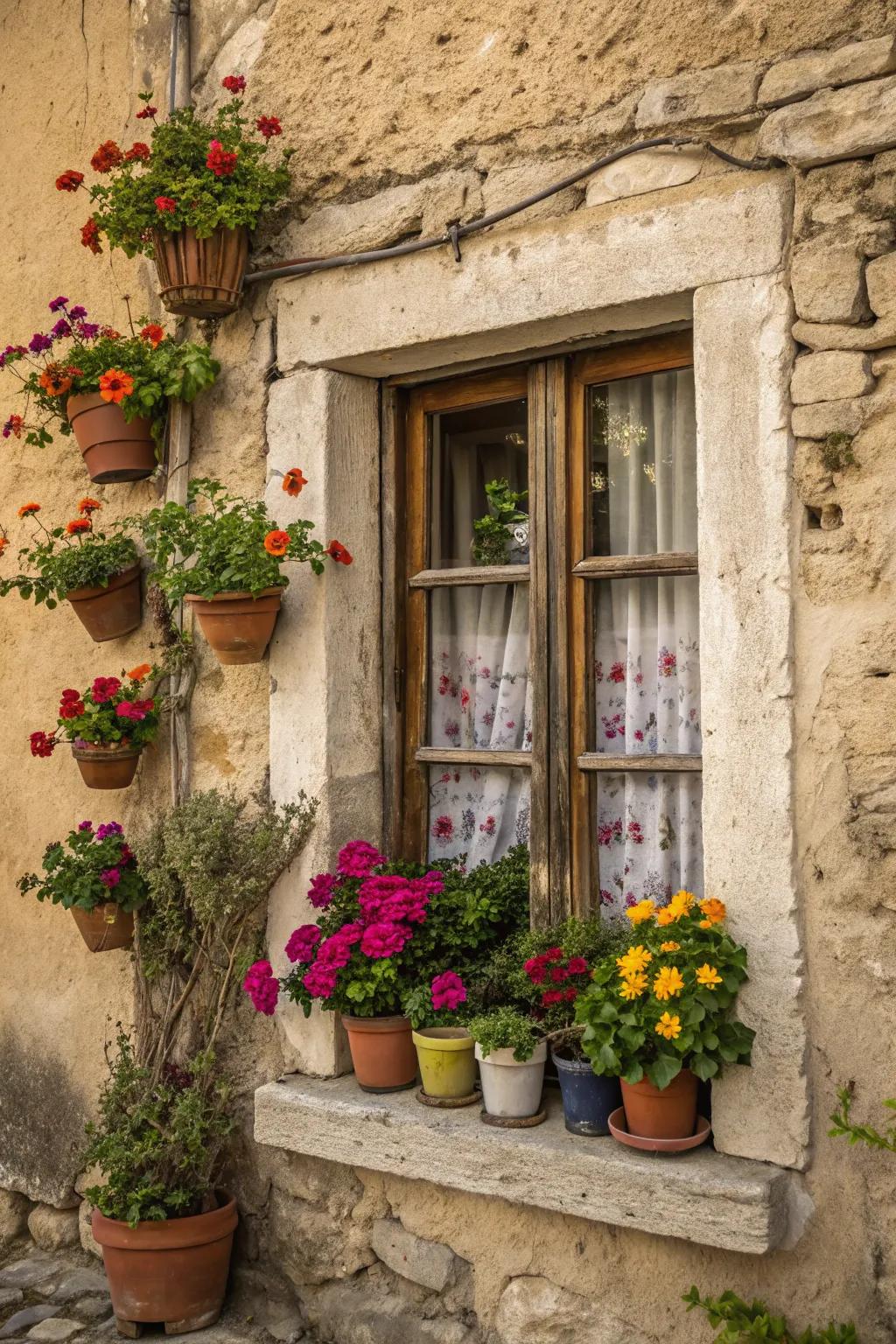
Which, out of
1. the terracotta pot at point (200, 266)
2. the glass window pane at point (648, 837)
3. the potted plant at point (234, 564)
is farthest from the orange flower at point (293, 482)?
the glass window pane at point (648, 837)

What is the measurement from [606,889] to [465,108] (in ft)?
6.38

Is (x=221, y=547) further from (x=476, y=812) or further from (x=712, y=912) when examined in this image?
(x=712, y=912)

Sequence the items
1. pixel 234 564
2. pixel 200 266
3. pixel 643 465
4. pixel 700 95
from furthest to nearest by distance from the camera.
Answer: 1. pixel 200 266
2. pixel 234 564
3. pixel 643 465
4. pixel 700 95

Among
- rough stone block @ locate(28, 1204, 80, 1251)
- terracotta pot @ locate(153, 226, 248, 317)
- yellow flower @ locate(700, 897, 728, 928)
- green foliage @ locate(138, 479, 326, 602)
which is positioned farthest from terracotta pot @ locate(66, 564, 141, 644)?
yellow flower @ locate(700, 897, 728, 928)

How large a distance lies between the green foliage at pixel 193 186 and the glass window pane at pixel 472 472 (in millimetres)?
743

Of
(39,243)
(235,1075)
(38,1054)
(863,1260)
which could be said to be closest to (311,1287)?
(235,1075)

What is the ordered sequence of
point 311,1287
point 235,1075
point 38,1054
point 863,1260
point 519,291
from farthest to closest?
point 38,1054 < point 235,1075 < point 311,1287 < point 519,291 < point 863,1260

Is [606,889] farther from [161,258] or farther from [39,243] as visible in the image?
[39,243]

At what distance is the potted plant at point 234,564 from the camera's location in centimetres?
327

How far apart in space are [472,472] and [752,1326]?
2.11 meters

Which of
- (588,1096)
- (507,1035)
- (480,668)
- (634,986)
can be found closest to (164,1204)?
(507,1035)

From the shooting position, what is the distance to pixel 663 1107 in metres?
2.66

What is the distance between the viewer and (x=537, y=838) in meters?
3.21

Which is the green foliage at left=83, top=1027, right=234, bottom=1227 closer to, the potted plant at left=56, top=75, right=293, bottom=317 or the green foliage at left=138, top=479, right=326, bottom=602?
the green foliage at left=138, top=479, right=326, bottom=602
